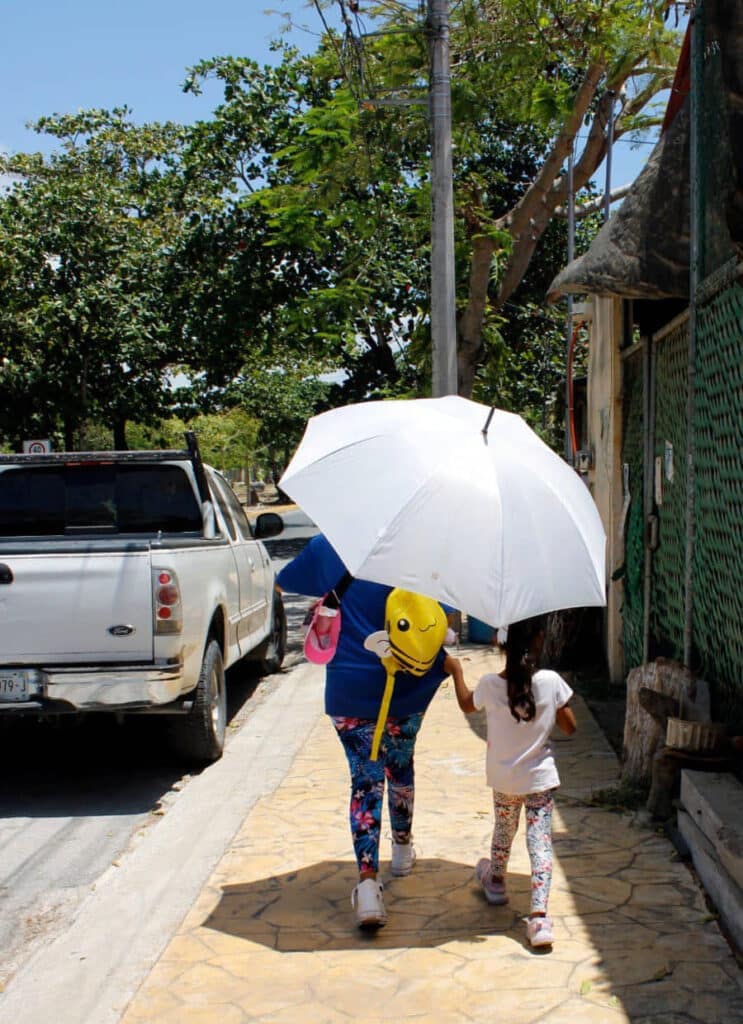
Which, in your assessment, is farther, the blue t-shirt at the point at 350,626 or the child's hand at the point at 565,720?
the blue t-shirt at the point at 350,626

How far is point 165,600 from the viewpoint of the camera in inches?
256

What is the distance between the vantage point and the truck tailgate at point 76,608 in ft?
21.1

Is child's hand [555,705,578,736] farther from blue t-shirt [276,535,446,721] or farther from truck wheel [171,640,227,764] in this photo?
truck wheel [171,640,227,764]

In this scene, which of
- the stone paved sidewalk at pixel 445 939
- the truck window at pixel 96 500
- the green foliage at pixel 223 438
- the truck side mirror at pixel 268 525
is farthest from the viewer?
the green foliage at pixel 223 438

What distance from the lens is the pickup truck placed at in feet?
21.1

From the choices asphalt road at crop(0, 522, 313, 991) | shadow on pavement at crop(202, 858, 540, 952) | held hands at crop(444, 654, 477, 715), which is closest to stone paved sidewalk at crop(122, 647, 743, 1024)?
shadow on pavement at crop(202, 858, 540, 952)

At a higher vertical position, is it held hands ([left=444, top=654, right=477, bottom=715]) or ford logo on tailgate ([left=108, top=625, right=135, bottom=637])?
held hands ([left=444, top=654, right=477, bottom=715])

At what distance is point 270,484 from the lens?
267 feet

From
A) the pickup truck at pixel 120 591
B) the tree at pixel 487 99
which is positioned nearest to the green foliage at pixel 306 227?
the tree at pixel 487 99

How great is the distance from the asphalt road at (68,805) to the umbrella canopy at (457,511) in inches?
84.9

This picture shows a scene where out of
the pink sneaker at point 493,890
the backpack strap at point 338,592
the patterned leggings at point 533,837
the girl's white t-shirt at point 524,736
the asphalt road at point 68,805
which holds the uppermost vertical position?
the backpack strap at point 338,592

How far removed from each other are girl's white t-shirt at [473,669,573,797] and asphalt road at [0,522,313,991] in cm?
202

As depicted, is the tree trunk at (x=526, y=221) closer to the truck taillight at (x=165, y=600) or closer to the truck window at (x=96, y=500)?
the truck window at (x=96, y=500)

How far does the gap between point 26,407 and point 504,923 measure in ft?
75.8
